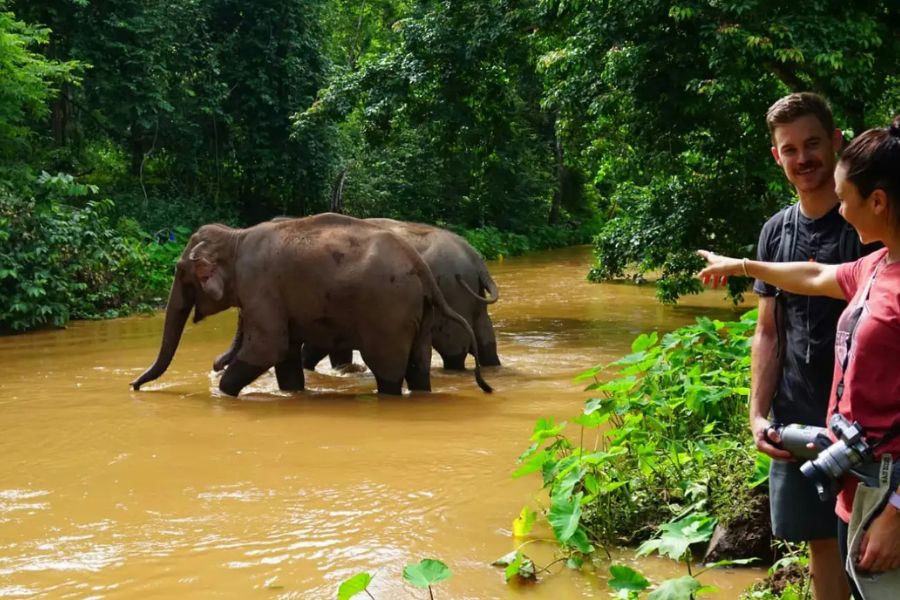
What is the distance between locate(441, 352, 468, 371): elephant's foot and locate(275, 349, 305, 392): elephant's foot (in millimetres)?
1849

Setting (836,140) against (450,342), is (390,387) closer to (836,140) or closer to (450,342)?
(450,342)

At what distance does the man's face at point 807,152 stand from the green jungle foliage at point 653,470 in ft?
4.70

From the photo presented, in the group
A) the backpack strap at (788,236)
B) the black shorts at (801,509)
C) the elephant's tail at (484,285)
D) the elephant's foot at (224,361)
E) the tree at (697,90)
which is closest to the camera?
the black shorts at (801,509)

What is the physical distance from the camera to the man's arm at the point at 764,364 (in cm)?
334

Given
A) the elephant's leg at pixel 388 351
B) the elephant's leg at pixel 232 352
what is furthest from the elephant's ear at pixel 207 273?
the elephant's leg at pixel 388 351

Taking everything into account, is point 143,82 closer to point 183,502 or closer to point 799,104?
point 183,502

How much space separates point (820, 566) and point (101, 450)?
17.7 feet

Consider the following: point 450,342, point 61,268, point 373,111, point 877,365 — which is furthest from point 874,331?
point 61,268

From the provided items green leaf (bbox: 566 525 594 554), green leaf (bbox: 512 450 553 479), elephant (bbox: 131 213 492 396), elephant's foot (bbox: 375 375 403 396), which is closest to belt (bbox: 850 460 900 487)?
green leaf (bbox: 566 525 594 554)

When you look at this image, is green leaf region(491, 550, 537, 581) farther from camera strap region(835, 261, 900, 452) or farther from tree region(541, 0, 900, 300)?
tree region(541, 0, 900, 300)

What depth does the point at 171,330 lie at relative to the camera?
9516mm

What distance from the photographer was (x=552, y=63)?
44.0ft

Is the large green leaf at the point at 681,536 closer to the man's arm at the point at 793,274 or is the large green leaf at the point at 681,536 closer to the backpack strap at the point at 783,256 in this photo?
the backpack strap at the point at 783,256

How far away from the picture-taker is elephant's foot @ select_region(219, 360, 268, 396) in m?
9.10
